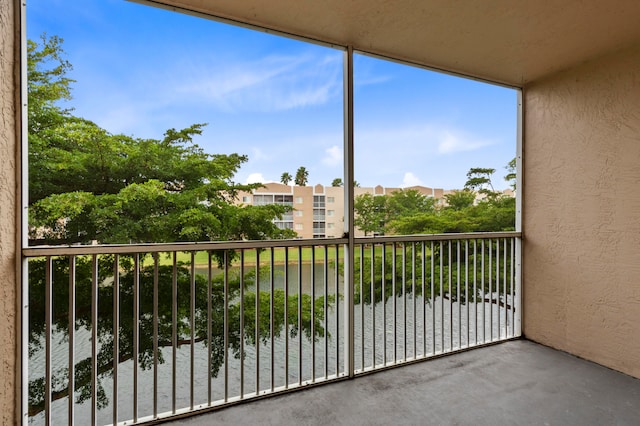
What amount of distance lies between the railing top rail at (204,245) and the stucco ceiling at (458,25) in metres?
1.34

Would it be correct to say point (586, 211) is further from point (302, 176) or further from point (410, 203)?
point (302, 176)

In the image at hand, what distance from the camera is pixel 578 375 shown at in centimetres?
228

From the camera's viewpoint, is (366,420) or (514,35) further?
(514,35)

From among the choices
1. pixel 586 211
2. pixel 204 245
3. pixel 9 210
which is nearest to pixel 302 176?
pixel 204 245

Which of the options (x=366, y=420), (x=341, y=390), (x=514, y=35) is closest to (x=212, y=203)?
(x=341, y=390)

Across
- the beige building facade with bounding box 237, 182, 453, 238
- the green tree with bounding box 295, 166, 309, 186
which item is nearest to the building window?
the beige building facade with bounding box 237, 182, 453, 238

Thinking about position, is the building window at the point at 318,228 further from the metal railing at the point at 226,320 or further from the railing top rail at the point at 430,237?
the railing top rail at the point at 430,237

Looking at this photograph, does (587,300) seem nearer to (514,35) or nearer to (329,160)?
(514,35)

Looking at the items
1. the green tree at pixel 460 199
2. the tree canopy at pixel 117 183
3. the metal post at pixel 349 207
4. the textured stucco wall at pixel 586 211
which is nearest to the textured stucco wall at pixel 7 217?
the tree canopy at pixel 117 183

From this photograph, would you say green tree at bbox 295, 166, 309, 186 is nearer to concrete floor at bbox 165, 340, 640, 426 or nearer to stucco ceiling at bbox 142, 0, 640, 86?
stucco ceiling at bbox 142, 0, 640, 86

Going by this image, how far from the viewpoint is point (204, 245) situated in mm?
1874

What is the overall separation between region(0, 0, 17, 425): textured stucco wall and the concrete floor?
0.80 m

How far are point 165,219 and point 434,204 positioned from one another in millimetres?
2466

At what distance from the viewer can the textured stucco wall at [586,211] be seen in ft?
7.50
